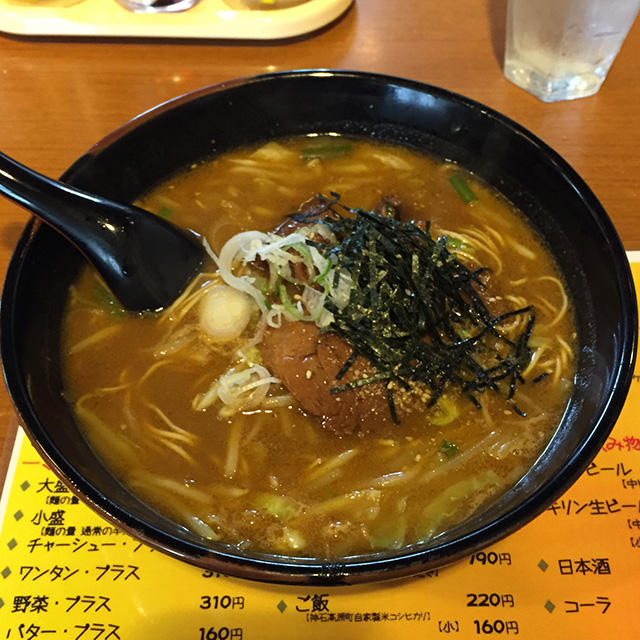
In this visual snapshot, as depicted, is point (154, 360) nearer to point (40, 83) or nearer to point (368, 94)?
point (368, 94)

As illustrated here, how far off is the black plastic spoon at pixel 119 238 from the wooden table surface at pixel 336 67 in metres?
0.68

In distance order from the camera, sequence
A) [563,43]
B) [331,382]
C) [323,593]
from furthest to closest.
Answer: [563,43] → [331,382] → [323,593]

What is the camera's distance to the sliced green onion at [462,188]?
6.20 feet

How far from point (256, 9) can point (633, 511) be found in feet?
7.68

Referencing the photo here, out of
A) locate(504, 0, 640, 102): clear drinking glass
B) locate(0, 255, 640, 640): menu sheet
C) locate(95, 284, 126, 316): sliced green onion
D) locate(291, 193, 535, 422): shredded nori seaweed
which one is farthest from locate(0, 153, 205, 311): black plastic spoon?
locate(504, 0, 640, 102): clear drinking glass

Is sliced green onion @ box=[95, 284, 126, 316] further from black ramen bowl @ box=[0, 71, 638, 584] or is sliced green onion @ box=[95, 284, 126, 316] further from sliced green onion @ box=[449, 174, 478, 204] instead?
sliced green onion @ box=[449, 174, 478, 204]

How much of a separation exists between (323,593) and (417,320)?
69 centimetres

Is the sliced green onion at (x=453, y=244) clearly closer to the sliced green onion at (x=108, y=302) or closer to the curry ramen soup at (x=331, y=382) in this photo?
the curry ramen soup at (x=331, y=382)

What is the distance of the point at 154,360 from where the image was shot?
5.28ft

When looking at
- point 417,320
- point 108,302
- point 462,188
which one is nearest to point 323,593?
point 417,320

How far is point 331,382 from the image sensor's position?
149 cm

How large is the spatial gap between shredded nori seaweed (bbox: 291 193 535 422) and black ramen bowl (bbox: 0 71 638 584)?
0.23 m

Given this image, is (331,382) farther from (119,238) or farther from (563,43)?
(563,43)

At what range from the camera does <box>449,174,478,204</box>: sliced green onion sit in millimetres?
1891
